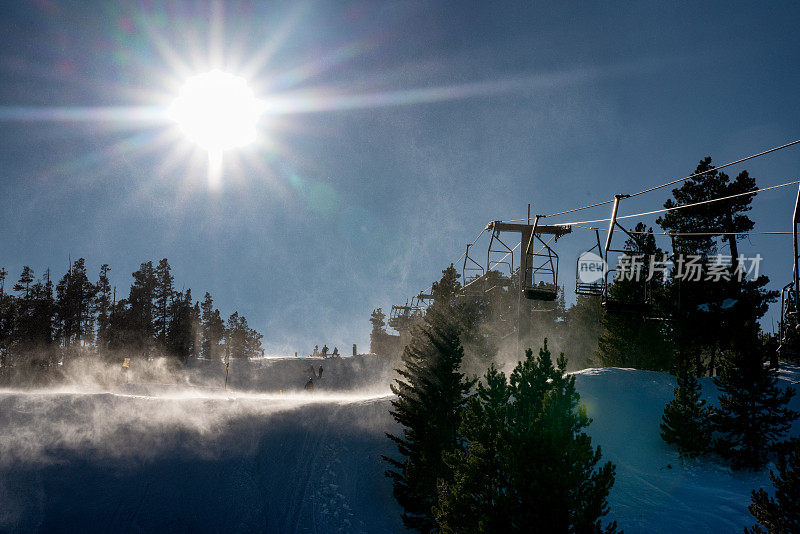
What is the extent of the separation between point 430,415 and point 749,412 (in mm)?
15135

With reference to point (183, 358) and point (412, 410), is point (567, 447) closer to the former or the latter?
point (412, 410)

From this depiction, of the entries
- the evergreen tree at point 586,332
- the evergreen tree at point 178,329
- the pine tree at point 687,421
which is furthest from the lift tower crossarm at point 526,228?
the evergreen tree at point 178,329

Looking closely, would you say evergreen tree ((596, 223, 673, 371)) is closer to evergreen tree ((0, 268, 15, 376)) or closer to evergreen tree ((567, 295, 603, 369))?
evergreen tree ((567, 295, 603, 369))

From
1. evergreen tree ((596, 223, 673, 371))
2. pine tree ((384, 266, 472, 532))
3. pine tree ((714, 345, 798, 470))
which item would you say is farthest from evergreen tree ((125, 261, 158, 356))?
pine tree ((714, 345, 798, 470))

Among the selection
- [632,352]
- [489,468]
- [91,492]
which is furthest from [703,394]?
[91,492]

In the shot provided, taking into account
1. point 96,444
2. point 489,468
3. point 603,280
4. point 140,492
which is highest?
point 603,280

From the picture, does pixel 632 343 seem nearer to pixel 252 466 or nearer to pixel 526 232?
pixel 526 232

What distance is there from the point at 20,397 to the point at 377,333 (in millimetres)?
75965

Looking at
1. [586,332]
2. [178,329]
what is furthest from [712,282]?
[178,329]

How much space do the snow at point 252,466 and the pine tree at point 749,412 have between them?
3.44 ft

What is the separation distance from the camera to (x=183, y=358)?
65.0 meters

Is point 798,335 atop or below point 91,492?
atop

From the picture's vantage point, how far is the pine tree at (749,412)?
21.0 metres

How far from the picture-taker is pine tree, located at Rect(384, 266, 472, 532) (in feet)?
66.5
